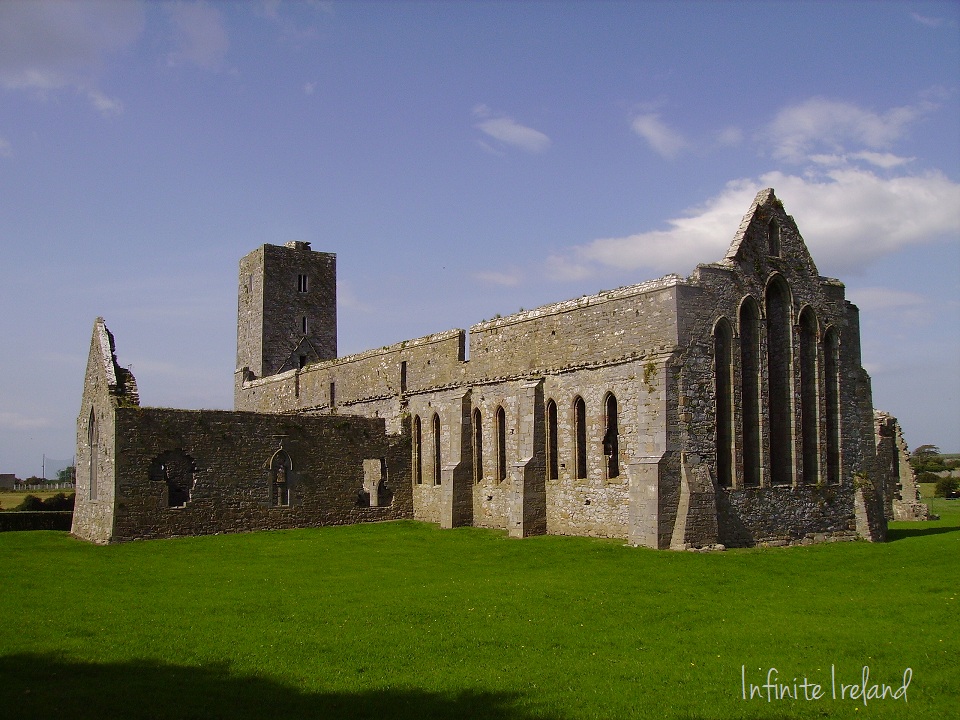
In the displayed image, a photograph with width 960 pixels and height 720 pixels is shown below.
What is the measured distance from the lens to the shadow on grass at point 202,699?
34.7 feet

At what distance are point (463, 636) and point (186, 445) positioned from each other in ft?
60.1

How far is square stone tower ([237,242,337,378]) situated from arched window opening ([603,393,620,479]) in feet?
88.6

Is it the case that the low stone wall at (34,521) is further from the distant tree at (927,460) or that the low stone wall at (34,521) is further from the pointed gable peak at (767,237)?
the distant tree at (927,460)

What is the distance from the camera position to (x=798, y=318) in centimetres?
2797

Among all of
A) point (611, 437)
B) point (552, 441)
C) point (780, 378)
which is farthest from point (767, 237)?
point (552, 441)

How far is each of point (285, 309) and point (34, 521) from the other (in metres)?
18.1

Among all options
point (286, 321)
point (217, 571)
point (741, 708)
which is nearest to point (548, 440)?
point (217, 571)

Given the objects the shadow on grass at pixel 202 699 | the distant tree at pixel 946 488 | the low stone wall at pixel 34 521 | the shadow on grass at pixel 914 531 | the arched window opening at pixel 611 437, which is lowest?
the shadow on grass at pixel 202 699

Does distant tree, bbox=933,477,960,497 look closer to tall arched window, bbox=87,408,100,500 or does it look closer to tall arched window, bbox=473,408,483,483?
tall arched window, bbox=473,408,483,483

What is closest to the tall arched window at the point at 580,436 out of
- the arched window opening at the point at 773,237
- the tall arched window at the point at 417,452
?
the arched window opening at the point at 773,237

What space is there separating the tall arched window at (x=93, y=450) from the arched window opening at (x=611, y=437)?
16.9m

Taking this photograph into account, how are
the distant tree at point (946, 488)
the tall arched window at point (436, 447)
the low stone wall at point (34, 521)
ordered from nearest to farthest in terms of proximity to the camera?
the tall arched window at point (436, 447), the low stone wall at point (34, 521), the distant tree at point (946, 488)

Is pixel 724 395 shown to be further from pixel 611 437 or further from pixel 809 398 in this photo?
pixel 809 398

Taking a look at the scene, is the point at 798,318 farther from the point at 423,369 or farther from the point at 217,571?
the point at 217,571
